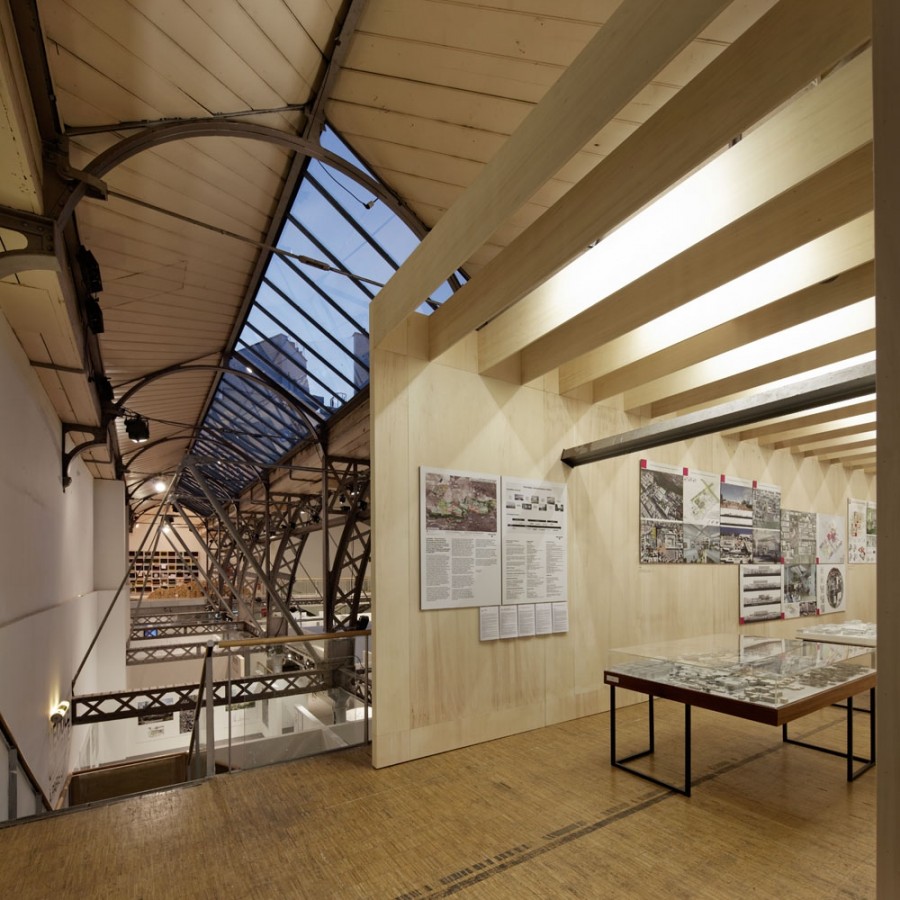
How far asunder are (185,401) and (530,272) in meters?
10.8

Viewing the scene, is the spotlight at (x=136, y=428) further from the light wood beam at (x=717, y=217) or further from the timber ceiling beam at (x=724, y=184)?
the timber ceiling beam at (x=724, y=184)

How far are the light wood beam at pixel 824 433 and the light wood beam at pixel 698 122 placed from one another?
4.96 m

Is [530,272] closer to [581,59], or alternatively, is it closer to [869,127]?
[581,59]

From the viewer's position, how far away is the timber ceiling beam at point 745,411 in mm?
3396

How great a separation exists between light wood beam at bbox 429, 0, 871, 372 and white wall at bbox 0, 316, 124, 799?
14.5ft

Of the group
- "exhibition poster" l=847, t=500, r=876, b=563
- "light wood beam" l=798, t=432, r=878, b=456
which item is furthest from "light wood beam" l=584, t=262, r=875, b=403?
"exhibition poster" l=847, t=500, r=876, b=563

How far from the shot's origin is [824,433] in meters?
6.74

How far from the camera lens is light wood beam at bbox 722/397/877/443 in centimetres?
580

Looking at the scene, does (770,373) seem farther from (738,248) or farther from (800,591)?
(800,591)

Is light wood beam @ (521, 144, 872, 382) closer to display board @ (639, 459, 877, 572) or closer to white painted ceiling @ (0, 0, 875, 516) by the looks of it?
white painted ceiling @ (0, 0, 875, 516)

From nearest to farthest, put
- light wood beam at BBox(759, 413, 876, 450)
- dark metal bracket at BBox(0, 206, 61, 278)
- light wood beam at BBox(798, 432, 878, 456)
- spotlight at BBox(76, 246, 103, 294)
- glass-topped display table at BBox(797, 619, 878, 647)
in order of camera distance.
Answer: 1. dark metal bracket at BBox(0, 206, 61, 278)
2. spotlight at BBox(76, 246, 103, 294)
3. glass-topped display table at BBox(797, 619, 878, 647)
4. light wood beam at BBox(759, 413, 876, 450)
5. light wood beam at BBox(798, 432, 878, 456)

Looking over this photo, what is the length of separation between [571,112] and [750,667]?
3661mm

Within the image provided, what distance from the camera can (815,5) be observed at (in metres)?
1.90

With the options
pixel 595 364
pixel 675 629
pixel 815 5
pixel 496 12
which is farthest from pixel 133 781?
pixel 815 5
